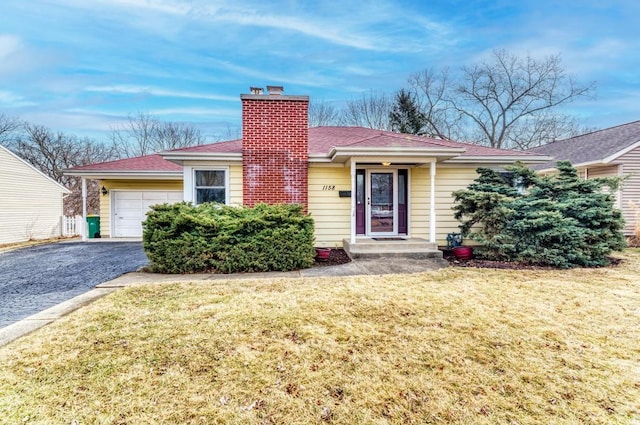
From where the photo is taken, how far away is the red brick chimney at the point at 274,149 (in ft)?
26.9

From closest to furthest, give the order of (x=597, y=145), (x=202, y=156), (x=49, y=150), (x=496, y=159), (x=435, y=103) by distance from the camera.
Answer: (x=202, y=156), (x=496, y=159), (x=597, y=145), (x=49, y=150), (x=435, y=103)

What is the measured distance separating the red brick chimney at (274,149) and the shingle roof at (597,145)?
1105 cm

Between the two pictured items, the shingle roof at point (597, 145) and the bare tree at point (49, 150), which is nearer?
the shingle roof at point (597, 145)

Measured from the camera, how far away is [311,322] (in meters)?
3.62

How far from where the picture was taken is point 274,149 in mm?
8250

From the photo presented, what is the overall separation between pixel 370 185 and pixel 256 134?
3.58 meters

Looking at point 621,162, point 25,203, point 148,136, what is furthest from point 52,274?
point 148,136

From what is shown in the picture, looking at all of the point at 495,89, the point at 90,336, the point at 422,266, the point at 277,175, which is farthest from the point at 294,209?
the point at 495,89

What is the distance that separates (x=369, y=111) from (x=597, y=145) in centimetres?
1456

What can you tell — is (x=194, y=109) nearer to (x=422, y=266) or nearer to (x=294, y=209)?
(x=294, y=209)

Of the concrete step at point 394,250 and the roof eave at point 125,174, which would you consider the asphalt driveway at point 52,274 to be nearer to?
the roof eave at point 125,174

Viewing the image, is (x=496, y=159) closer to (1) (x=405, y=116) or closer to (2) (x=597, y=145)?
(2) (x=597, y=145)

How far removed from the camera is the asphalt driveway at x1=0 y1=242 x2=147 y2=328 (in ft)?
14.5

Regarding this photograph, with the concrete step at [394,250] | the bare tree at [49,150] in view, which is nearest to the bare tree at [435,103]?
the concrete step at [394,250]
